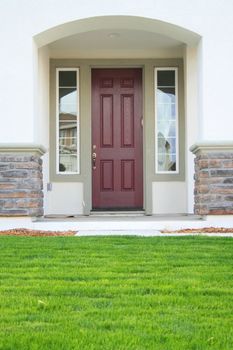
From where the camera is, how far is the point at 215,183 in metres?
8.05

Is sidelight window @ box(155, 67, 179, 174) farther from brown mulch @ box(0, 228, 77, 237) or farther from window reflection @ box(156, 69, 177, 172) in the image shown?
brown mulch @ box(0, 228, 77, 237)

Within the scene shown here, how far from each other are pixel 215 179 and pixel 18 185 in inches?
103

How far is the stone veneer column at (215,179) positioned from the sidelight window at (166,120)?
2.04 m

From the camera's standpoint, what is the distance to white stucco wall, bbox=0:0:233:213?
813 cm

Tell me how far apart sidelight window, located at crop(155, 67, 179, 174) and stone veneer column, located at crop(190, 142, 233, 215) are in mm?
2039

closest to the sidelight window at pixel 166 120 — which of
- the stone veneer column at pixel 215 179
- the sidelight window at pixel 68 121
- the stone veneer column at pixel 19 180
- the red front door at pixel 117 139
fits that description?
the red front door at pixel 117 139

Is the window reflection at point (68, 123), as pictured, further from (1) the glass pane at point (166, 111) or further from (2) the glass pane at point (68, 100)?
(1) the glass pane at point (166, 111)

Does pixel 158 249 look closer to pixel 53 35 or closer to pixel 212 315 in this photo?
pixel 212 315

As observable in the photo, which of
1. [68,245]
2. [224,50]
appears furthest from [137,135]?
[68,245]

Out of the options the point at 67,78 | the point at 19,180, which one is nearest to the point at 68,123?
the point at 67,78

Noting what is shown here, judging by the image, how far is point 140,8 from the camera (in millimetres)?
8195

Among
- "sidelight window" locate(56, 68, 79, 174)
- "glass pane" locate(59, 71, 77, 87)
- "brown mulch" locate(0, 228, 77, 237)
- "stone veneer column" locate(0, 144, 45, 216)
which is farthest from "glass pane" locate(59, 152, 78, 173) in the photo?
"brown mulch" locate(0, 228, 77, 237)

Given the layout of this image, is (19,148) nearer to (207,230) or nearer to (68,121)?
(68,121)

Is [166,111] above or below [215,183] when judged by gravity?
above
